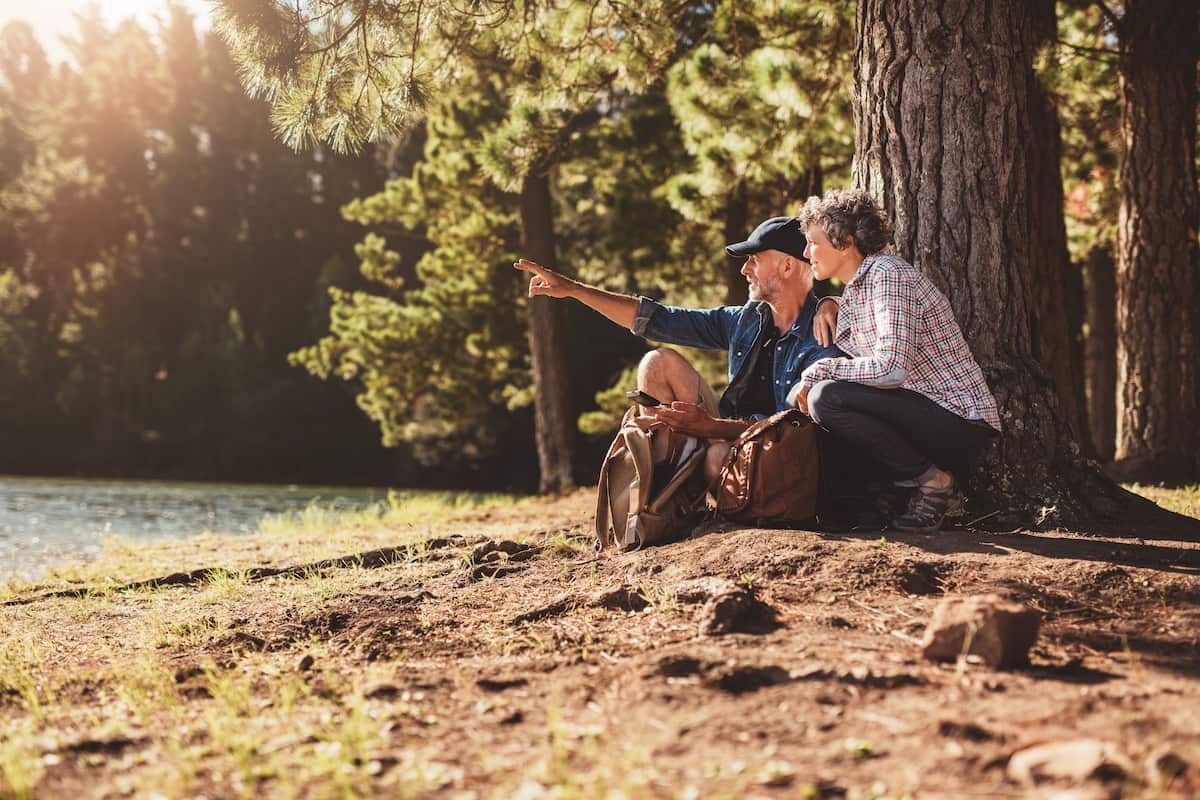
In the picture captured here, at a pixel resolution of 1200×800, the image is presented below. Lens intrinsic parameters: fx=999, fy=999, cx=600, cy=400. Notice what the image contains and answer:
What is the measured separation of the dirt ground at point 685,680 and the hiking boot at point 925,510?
0.82ft

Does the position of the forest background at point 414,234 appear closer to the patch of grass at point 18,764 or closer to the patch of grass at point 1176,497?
the patch of grass at point 1176,497

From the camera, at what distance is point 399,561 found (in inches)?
199

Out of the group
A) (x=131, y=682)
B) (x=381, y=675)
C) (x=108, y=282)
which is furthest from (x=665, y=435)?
(x=108, y=282)

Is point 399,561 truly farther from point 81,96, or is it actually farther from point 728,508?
point 81,96

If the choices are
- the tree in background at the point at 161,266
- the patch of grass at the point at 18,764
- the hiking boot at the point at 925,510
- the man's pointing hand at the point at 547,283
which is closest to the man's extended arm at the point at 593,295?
the man's pointing hand at the point at 547,283

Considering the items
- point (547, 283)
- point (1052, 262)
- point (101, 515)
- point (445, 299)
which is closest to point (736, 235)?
point (445, 299)

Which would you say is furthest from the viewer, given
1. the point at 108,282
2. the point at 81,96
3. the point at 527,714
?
the point at 81,96

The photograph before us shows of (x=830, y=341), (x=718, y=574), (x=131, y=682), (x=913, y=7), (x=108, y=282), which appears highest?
(x=108, y=282)

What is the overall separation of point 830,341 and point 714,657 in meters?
1.90

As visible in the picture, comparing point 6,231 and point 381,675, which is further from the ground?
point 6,231

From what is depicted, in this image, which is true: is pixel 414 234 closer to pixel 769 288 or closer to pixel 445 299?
pixel 445 299

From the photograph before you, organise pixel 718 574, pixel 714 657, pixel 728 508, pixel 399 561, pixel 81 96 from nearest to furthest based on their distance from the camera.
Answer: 1. pixel 714 657
2. pixel 718 574
3. pixel 728 508
4. pixel 399 561
5. pixel 81 96

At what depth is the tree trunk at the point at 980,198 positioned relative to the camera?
14.9ft

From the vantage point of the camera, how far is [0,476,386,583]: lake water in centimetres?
857
